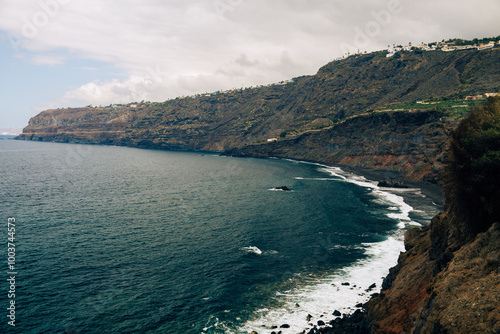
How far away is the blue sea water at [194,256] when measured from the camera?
109 ft

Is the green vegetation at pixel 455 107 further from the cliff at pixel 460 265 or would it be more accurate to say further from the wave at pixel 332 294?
the cliff at pixel 460 265

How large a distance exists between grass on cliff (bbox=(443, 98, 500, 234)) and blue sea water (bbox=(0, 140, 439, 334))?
17.3 meters

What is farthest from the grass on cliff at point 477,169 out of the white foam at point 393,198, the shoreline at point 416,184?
the shoreline at point 416,184

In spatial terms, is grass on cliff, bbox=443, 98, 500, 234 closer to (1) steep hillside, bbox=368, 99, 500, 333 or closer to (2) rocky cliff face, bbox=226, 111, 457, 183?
(1) steep hillside, bbox=368, 99, 500, 333

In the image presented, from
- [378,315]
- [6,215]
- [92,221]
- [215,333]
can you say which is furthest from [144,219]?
[378,315]

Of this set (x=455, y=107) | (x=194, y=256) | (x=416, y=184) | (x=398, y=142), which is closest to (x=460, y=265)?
(x=194, y=256)

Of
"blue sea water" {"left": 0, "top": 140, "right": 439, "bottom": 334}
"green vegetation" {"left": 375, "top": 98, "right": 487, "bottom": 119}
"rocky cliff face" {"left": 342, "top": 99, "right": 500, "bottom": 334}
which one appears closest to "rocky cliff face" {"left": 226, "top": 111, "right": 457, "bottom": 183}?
"green vegetation" {"left": 375, "top": 98, "right": 487, "bottom": 119}

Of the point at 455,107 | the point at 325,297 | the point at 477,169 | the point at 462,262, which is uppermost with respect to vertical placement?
the point at 455,107

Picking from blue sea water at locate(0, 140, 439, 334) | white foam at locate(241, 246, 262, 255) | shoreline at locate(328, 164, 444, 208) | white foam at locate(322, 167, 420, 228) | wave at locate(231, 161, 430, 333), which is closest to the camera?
wave at locate(231, 161, 430, 333)

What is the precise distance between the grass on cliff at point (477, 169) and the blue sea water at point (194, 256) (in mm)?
17274

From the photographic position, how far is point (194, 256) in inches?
1939

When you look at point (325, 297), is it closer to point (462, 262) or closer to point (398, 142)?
point (462, 262)

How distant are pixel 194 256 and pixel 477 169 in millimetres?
39746

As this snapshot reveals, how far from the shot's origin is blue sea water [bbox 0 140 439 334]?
3331 centimetres
